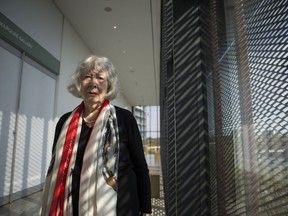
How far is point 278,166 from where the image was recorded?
0.56m

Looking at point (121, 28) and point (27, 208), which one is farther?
point (121, 28)

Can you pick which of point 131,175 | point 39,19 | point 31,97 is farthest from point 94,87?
point 39,19

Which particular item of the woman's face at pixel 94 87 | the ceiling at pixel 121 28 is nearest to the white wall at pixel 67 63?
the ceiling at pixel 121 28

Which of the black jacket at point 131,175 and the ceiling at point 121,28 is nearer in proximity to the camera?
the black jacket at point 131,175

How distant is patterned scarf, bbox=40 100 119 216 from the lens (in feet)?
3.90

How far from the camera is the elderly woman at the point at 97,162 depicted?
3.92 ft

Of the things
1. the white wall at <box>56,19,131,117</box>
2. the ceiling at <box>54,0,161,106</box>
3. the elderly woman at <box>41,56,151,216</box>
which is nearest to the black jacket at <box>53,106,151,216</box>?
the elderly woman at <box>41,56,151,216</box>

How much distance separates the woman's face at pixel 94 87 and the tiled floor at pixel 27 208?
104 inches

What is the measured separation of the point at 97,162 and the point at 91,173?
0.21ft

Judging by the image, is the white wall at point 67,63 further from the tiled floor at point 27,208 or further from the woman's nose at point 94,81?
the woman's nose at point 94,81

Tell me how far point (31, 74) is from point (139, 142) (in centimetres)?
442

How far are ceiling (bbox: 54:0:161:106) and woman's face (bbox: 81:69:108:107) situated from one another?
9.32 feet

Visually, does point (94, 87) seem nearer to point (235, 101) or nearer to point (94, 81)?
point (94, 81)

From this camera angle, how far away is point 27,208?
12.3 feet
